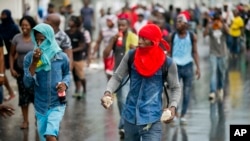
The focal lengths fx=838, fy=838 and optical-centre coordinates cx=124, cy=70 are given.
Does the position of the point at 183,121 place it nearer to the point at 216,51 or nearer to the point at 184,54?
the point at 184,54

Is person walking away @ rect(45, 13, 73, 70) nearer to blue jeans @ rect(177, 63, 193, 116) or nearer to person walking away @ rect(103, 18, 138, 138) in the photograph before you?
person walking away @ rect(103, 18, 138, 138)

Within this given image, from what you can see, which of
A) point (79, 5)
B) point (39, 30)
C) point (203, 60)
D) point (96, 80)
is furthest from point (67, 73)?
point (79, 5)

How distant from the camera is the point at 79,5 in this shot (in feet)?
124

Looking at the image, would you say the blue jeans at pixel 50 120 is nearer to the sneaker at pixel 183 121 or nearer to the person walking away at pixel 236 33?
the sneaker at pixel 183 121

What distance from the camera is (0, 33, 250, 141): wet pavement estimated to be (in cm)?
1167

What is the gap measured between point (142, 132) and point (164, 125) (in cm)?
480

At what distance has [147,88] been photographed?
7910mm

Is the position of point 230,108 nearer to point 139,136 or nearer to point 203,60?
point 139,136

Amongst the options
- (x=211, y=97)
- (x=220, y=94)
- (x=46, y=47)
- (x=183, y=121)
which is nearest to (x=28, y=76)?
(x=46, y=47)

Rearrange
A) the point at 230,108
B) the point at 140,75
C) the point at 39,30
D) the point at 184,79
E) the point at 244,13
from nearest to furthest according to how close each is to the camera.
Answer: the point at 140,75 → the point at 39,30 → the point at 184,79 → the point at 230,108 → the point at 244,13

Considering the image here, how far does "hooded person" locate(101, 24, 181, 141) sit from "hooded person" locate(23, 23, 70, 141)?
1046 millimetres

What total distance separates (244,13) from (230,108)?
16571 mm

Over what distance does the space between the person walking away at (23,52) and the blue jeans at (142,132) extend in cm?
352

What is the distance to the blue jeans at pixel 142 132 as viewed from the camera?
25.7 ft
